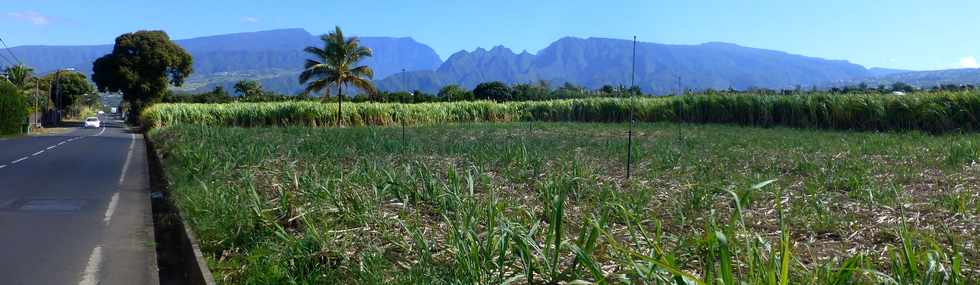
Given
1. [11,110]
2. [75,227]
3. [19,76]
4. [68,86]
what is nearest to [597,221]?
[75,227]

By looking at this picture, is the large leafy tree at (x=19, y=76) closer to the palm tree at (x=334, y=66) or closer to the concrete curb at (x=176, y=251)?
the palm tree at (x=334, y=66)

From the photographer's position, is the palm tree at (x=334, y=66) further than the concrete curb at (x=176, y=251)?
Yes

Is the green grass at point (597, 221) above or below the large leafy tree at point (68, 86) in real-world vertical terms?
below

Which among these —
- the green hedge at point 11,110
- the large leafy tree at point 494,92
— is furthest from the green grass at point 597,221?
the large leafy tree at point 494,92

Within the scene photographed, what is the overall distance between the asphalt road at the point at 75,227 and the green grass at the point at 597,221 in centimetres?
69

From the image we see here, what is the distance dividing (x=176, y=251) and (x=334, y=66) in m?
34.5

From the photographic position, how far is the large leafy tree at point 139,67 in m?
60.7

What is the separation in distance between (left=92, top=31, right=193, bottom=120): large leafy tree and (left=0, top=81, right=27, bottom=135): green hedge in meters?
20.2

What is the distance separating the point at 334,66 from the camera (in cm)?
4128

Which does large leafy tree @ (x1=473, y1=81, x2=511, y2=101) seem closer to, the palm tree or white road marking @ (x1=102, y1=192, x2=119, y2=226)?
the palm tree

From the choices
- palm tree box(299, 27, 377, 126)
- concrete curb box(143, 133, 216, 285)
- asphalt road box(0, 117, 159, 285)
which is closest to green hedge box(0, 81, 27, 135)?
palm tree box(299, 27, 377, 126)

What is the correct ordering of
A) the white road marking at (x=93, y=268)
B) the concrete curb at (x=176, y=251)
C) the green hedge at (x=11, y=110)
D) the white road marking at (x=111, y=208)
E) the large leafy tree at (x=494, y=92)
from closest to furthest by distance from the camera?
the concrete curb at (x=176, y=251) → the white road marking at (x=93, y=268) → the white road marking at (x=111, y=208) → the green hedge at (x=11, y=110) → the large leafy tree at (x=494, y=92)

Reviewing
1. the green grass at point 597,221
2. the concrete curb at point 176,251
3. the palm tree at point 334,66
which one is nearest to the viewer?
the green grass at point 597,221

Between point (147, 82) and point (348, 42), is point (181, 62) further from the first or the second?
point (348, 42)
